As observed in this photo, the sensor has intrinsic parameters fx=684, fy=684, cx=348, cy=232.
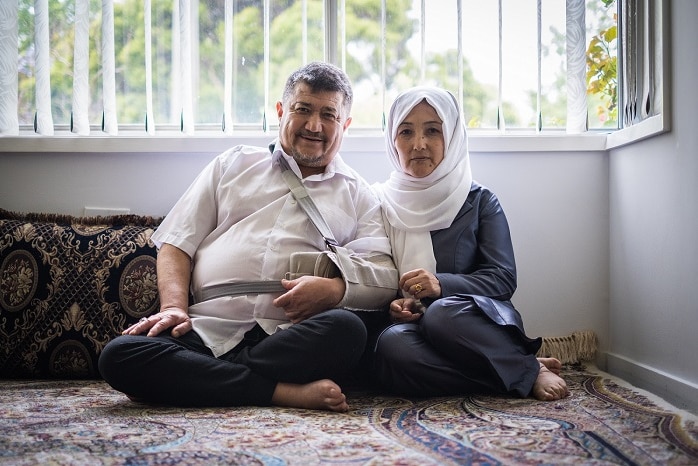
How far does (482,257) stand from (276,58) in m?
1.08

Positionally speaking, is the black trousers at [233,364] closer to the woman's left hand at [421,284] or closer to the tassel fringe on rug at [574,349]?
the woman's left hand at [421,284]

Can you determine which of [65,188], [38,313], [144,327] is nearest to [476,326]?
[144,327]

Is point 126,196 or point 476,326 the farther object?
point 126,196

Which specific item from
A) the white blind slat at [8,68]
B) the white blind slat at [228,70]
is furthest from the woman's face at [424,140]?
the white blind slat at [8,68]

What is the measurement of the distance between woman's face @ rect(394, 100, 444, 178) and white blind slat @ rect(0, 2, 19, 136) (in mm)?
1436

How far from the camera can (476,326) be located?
1751 millimetres

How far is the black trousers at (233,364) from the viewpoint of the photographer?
1612 mm

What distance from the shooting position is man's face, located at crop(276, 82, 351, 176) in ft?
6.63

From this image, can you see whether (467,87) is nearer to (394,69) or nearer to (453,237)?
(394,69)

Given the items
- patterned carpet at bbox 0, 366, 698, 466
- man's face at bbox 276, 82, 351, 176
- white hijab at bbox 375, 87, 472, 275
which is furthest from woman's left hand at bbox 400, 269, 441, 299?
man's face at bbox 276, 82, 351, 176

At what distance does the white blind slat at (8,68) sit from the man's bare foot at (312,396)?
1.53 meters

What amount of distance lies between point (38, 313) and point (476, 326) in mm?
1353

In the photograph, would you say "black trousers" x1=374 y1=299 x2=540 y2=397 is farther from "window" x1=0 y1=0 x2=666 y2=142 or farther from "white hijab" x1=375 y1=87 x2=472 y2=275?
"window" x1=0 y1=0 x2=666 y2=142

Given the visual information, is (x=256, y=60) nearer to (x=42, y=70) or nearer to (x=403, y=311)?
(x=42, y=70)
